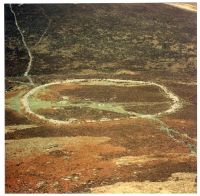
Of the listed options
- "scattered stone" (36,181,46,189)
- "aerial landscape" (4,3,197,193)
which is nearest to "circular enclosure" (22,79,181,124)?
"aerial landscape" (4,3,197,193)

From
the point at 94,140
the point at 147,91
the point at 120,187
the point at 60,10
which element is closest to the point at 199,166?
the point at 120,187

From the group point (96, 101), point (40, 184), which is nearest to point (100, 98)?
point (96, 101)

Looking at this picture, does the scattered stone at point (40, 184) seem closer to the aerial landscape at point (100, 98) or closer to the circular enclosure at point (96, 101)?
the aerial landscape at point (100, 98)

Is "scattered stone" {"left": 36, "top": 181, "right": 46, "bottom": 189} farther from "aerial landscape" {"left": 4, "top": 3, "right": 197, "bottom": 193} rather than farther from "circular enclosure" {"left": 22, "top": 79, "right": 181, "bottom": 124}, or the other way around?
"circular enclosure" {"left": 22, "top": 79, "right": 181, "bottom": 124}

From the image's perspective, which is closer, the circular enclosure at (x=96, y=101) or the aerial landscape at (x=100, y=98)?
the aerial landscape at (x=100, y=98)

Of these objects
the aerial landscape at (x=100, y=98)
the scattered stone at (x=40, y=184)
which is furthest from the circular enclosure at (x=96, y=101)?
the scattered stone at (x=40, y=184)

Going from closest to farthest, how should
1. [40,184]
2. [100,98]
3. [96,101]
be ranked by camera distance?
[40,184], [96,101], [100,98]

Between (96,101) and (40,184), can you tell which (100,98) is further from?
(40,184)

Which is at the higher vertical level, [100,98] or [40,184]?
[100,98]
